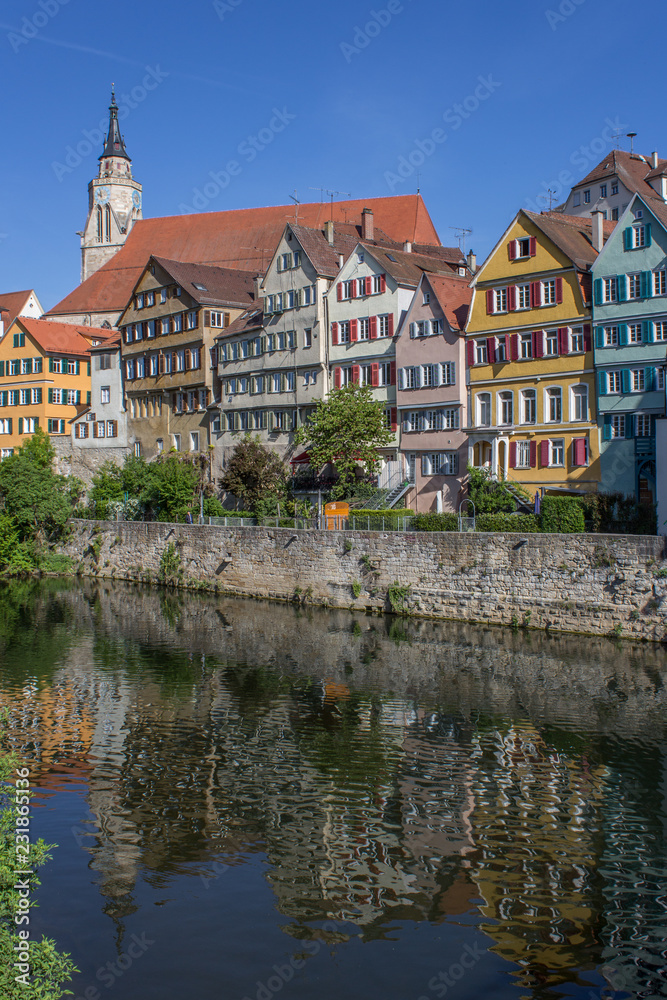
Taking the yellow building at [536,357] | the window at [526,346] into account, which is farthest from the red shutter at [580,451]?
the window at [526,346]

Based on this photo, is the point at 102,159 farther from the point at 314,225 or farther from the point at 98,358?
the point at 98,358

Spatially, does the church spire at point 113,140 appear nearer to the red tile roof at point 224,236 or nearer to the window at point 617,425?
the red tile roof at point 224,236

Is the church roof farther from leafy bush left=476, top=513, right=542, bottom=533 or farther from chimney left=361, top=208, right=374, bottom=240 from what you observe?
leafy bush left=476, top=513, right=542, bottom=533

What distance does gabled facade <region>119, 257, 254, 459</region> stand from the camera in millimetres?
56281

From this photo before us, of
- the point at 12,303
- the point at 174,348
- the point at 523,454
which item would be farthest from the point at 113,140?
the point at 523,454

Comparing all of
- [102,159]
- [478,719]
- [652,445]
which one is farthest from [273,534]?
[102,159]

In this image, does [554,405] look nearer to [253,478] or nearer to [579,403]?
[579,403]

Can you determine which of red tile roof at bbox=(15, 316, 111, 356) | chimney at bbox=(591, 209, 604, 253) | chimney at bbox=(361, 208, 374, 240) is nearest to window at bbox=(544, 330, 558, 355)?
chimney at bbox=(591, 209, 604, 253)

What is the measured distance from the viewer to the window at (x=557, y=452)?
37844mm

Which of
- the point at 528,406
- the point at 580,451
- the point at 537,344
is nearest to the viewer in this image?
the point at 580,451

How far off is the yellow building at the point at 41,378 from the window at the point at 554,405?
3929 cm

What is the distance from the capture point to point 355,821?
1491cm

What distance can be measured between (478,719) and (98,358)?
50597 millimetres

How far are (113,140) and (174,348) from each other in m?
55.5
